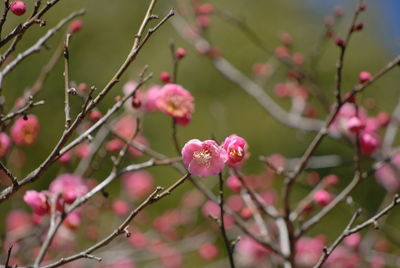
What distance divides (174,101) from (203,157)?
2.02 feet

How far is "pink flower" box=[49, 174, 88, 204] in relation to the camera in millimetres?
1639

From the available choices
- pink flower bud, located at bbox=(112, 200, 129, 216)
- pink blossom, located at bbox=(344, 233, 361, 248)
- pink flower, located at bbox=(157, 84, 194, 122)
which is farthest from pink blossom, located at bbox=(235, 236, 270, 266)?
pink flower, located at bbox=(157, 84, 194, 122)

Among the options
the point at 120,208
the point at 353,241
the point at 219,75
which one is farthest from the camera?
the point at 219,75

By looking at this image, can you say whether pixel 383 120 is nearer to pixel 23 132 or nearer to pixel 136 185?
pixel 23 132

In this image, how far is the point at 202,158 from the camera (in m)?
1.26

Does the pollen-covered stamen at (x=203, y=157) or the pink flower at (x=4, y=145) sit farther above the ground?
the pink flower at (x=4, y=145)

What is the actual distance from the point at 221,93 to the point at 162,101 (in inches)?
217

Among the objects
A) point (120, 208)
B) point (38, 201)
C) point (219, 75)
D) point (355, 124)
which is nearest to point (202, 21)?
point (120, 208)

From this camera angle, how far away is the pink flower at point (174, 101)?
1827mm

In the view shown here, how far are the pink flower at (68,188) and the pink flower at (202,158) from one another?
0.53 metres

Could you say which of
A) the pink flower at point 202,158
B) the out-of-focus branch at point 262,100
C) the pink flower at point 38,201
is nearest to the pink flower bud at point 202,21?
the out-of-focus branch at point 262,100

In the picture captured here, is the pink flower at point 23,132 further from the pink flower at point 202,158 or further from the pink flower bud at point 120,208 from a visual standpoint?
the pink flower bud at point 120,208

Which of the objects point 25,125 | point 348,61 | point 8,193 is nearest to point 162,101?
point 25,125

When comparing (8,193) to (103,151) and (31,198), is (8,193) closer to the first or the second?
(31,198)
